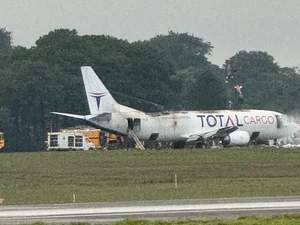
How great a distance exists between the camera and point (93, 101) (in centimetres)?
9769

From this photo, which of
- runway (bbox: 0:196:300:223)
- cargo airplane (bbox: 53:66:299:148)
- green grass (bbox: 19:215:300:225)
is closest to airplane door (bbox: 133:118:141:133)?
cargo airplane (bbox: 53:66:299:148)

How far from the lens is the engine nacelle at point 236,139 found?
99.3m

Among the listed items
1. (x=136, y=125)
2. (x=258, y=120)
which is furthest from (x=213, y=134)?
(x=136, y=125)

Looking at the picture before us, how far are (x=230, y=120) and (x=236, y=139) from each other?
267 centimetres

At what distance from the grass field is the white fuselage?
1385cm

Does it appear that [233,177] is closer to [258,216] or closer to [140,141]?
[258,216]

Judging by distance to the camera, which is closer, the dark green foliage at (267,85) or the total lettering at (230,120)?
the total lettering at (230,120)

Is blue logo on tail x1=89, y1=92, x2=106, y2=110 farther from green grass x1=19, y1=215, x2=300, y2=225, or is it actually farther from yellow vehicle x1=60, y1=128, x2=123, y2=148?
green grass x1=19, y1=215, x2=300, y2=225

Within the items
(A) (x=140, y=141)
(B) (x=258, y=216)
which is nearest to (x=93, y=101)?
(A) (x=140, y=141)

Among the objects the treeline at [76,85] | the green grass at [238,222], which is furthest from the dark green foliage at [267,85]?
the green grass at [238,222]

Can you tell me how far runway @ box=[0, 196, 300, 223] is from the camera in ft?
125

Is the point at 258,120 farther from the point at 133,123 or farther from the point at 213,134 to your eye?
the point at 133,123

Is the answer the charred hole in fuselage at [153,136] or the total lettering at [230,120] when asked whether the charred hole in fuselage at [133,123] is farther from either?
the total lettering at [230,120]

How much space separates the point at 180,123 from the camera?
326 feet
